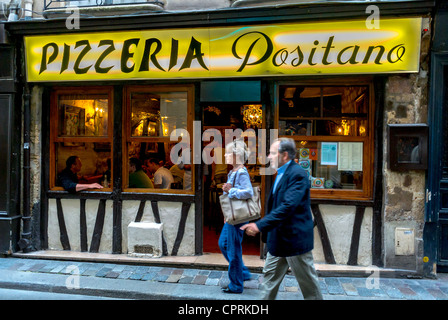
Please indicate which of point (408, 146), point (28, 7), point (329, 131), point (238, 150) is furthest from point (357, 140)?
point (28, 7)

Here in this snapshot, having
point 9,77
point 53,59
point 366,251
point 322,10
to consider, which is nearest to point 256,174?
point 366,251

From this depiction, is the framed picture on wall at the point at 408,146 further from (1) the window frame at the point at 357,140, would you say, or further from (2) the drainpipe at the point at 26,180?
(2) the drainpipe at the point at 26,180

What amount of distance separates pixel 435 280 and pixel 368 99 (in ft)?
9.35


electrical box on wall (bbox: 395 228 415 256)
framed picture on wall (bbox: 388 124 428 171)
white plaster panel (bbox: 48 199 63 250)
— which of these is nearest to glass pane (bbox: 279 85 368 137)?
framed picture on wall (bbox: 388 124 428 171)

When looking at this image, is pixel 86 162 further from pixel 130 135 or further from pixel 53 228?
pixel 53 228

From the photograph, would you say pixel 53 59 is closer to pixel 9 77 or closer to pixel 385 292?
pixel 9 77

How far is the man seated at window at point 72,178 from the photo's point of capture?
6.29 metres

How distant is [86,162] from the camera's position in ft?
21.8

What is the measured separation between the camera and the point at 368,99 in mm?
5723

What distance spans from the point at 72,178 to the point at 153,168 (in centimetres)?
143

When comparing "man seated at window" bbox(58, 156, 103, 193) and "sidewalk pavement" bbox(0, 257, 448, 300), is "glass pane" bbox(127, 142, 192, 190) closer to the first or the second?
"man seated at window" bbox(58, 156, 103, 193)

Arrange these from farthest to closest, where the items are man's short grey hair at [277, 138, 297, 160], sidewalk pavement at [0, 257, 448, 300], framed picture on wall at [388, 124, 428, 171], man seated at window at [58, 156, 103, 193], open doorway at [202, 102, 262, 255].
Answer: open doorway at [202, 102, 262, 255] < man seated at window at [58, 156, 103, 193] < framed picture on wall at [388, 124, 428, 171] < sidewalk pavement at [0, 257, 448, 300] < man's short grey hair at [277, 138, 297, 160]

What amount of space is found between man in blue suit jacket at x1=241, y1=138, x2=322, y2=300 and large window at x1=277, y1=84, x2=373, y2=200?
214 centimetres

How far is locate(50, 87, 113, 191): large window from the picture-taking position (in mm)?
6406
